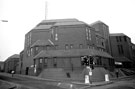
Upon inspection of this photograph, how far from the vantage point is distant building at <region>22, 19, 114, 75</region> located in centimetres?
3381

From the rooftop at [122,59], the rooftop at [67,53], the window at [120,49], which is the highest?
the window at [120,49]

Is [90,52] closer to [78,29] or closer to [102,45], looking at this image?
[78,29]

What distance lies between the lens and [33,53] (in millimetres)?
39094

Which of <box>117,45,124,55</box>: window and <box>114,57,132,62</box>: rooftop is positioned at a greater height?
<box>117,45,124,55</box>: window

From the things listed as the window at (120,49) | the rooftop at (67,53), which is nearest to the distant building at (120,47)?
the window at (120,49)

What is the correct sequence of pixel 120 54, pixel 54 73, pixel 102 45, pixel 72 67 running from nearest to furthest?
pixel 54 73, pixel 72 67, pixel 102 45, pixel 120 54

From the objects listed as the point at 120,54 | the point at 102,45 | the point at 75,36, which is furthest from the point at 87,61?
the point at 120,54

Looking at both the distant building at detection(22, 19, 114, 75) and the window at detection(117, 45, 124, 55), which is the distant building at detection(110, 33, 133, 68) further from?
the distant building at detection(22, 19, 114, 75)

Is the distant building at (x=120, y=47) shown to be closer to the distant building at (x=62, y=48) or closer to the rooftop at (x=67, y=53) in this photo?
the distant building at (x=62, y=48)

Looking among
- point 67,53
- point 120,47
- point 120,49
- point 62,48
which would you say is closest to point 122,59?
point 120,49

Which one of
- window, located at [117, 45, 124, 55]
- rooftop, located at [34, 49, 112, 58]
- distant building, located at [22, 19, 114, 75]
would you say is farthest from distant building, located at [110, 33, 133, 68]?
rooftop, located at [34, 49, 112, 58]

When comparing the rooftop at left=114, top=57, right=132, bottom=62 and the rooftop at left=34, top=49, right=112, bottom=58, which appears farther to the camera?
the rooftop at left=114, top=57, right=132, bottom=62

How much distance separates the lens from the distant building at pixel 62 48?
33812mm

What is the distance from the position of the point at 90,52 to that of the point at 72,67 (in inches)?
279
